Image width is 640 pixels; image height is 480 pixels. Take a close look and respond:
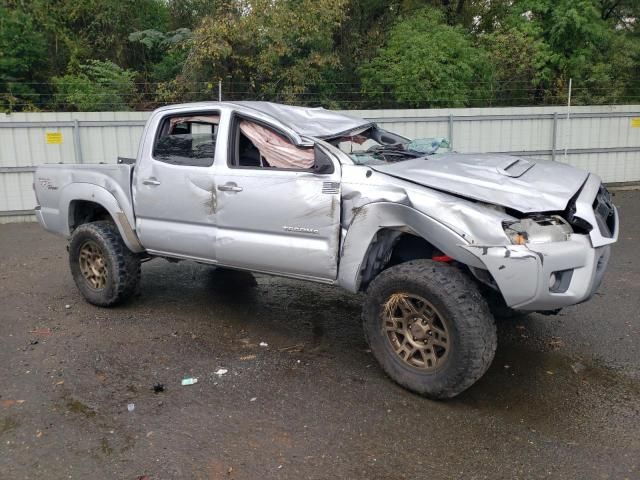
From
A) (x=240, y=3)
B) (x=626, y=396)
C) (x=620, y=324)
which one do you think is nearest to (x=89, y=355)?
(x=626, y=396)

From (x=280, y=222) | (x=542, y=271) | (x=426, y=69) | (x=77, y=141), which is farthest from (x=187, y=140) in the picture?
(x=426, y=69)

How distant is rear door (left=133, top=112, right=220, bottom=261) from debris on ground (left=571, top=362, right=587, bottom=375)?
119 inches

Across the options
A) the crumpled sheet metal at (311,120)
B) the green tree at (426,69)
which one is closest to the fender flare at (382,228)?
the crumpled sheet metal at (311,120)

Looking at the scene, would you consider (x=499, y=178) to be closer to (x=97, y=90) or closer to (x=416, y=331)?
(x=416, y=331)

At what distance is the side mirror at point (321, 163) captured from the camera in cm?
452

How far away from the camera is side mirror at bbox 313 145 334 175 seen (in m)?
4.52

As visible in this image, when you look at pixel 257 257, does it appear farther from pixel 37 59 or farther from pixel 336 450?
pixel 37 59

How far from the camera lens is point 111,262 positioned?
590cm

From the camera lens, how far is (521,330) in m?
5.46

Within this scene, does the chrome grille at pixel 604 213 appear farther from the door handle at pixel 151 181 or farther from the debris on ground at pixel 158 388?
the door handle at pixel 151 181

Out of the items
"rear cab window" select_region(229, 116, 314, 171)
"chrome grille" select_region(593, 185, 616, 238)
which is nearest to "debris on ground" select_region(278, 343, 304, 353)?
"rear cab window" select_region(229, 116, 314, 171)

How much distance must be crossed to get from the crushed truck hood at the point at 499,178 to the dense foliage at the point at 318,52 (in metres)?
11.0

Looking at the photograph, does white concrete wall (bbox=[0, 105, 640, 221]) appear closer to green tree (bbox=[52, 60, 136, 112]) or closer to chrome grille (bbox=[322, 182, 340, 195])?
green tree (bbox=[52, 60, 136, 112])

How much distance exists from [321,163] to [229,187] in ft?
2.93
